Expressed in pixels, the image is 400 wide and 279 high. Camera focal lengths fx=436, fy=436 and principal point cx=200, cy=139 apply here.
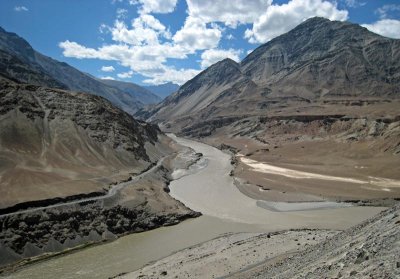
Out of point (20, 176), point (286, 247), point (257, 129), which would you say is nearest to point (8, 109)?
point (20, 176)

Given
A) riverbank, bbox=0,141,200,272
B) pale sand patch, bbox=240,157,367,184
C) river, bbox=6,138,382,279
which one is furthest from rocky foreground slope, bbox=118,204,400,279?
pale sand patch, bbox=240,157,367,184

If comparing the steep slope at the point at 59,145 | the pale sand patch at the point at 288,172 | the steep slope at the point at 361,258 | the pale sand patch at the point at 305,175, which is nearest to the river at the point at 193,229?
the steep slope at the point at 59,145

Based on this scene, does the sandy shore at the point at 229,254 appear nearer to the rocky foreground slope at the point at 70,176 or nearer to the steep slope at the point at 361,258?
the steep slope at the point at 361,258

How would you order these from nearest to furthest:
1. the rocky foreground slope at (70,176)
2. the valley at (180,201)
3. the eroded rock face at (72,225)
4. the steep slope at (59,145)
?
the valley at (180,201), the eroded rock face at (72,225), the rocky foreground slope at (70,176), the steep slope at (59,145)

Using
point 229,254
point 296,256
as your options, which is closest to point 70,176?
point 229,254

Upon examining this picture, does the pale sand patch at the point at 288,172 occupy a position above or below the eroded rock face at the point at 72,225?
above

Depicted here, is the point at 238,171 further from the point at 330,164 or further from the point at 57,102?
the point at 57,102
